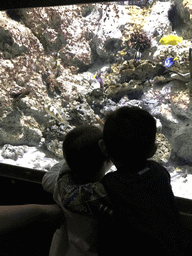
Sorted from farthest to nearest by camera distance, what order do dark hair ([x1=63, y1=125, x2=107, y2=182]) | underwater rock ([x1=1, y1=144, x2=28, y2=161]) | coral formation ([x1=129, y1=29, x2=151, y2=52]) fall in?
coral formation ([x1=129, y1=29, x2=151, y2=52]), underwater rock ([x1=1, y1=144, x2=28, y2=161]), dark hair ([x1=63, y1=125, x2=107, y2=182])

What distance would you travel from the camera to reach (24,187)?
1.36m

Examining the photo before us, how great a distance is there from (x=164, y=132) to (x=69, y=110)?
1701 millimetres

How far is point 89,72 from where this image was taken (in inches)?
174

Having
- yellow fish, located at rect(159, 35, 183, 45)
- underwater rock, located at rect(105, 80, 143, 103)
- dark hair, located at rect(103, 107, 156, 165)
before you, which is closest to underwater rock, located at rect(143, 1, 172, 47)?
yellow fish, located at rect(159, 35, 183, 45)

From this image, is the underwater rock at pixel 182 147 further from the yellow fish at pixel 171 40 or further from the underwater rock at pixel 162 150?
the yellow fish at pixel 171 40

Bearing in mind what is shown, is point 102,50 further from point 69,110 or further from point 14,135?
point 14,135

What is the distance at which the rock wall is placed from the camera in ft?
10.2

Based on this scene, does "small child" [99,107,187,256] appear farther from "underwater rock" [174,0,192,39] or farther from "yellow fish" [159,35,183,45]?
"underwater rock" [174,0,192,39]

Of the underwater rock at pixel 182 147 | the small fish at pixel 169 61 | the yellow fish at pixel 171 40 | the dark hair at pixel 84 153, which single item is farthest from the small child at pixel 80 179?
the yellow fish at pixel 171 40

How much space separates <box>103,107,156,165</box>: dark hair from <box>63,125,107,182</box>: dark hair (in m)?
0.08

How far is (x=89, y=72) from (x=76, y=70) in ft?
1.03

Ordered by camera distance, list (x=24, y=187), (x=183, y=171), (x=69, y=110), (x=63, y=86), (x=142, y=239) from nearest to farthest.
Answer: (x=142, y=239) → (x=24, y=187) → (x=183, y=171) → (x=69, y=110) → (x=63, y=86)

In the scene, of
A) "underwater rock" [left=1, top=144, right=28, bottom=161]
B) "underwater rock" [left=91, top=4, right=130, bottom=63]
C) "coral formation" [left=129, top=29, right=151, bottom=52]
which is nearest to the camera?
"underwater rock" [left=1, top=144, right=28, bottom=161]

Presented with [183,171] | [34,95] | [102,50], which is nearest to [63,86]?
[34,95]
